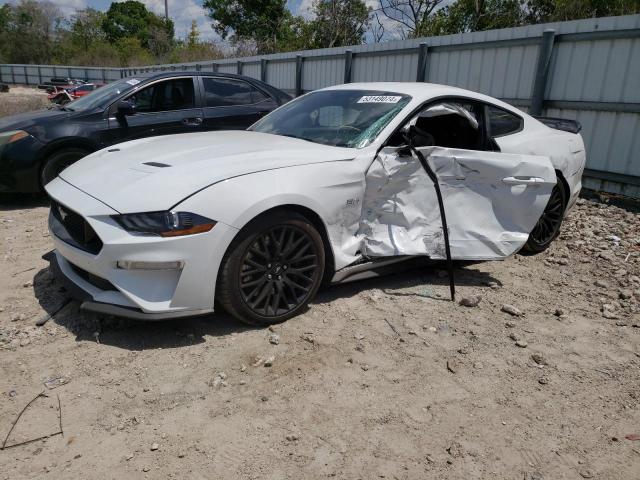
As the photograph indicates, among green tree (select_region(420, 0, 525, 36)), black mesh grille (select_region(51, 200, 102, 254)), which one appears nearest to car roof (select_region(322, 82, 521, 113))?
black mesh grille (select_region(51, 200, 102, 254))

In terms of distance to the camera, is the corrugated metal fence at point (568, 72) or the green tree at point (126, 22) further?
the green tree at point (126, 22)

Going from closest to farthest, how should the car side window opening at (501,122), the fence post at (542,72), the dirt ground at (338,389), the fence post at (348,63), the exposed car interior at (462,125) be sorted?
the dirt ground at (338,389), the exposed car interior at (462,125), the car side window opening at (501,122), the fence post at (542,72), the fence post at (348,63)

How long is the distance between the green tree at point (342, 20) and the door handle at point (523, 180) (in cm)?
2738

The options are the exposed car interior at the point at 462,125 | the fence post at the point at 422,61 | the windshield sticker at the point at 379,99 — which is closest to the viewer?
the windshield sticker at the point at 379,99

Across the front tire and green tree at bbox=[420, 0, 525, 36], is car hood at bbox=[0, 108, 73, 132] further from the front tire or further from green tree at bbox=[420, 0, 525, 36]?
green tree at bbox=[420, 0, 525, 36]

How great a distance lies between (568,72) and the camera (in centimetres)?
731

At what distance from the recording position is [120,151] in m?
3.76

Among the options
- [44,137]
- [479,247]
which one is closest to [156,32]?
[44,137]

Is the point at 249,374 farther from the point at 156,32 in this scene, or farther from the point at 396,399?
the point at 156,32

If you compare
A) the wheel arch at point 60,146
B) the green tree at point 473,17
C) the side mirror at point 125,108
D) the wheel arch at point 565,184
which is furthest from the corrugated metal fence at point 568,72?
the green tree at point 473,17

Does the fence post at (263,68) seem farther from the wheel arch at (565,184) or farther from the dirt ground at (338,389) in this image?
the dirt ground at (338,389)

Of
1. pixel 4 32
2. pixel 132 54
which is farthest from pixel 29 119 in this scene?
pixel 4 32

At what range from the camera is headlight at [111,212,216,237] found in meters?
2.82

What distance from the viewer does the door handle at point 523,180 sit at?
4059 mm
